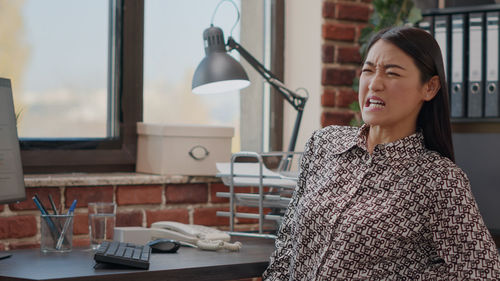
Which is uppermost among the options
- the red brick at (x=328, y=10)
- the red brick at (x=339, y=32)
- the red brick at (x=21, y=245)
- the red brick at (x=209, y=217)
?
the red brick at (x=328, y=10)

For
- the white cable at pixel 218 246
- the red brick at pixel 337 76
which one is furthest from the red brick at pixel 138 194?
the red brick at pixel 337 76

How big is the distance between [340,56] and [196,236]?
1.01 meters

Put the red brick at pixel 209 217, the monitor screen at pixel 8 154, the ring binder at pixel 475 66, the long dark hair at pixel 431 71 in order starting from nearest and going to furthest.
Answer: the long dark hair at pixel 431 71, the monitor screen at pixel 8 154, the ring binder at pixel 475 66, the red brick at pixel 209 217

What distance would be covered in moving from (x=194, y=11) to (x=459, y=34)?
88cm

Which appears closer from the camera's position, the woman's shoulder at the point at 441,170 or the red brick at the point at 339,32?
the woman's shoulder at the point at 441,170

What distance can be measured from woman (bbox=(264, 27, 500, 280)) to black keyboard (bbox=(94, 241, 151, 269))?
306 millimetres

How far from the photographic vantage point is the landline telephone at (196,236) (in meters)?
1.64

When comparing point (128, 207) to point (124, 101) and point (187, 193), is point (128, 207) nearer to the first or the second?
point (187, 193)

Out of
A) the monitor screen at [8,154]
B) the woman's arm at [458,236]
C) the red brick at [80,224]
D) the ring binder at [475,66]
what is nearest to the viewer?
the woman's arm at [458,236]

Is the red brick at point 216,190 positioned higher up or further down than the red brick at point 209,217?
higher up

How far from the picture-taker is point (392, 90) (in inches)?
56.6

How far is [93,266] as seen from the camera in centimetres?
140

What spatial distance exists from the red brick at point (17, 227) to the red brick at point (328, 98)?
1071 mm

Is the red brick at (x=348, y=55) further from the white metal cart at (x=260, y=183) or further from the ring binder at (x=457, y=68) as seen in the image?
the white metal cart at (x=260, y=183)
